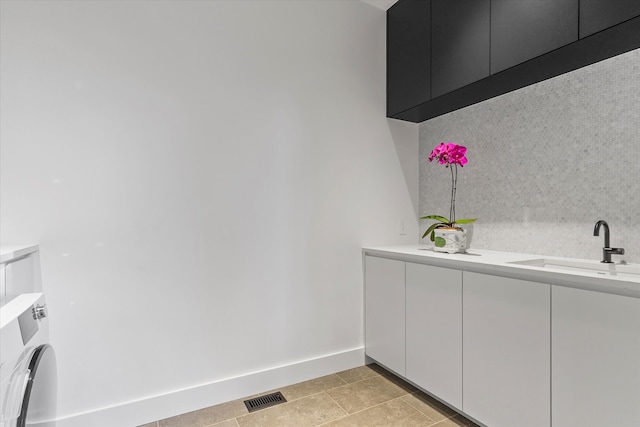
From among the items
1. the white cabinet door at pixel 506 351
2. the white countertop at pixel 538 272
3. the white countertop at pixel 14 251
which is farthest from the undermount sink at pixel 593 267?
the white countertop at pixel 14 251

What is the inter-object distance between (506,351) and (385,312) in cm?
80

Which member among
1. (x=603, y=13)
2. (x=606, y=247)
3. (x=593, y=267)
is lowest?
(x=593, y=267)

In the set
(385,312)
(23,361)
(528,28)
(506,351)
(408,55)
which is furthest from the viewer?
(408,55)

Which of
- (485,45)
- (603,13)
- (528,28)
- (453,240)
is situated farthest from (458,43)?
(453,240)

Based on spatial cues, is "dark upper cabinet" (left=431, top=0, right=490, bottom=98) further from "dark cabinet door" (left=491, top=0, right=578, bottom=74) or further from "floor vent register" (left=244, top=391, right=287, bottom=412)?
"floor vent register" (left=244, top=391, right=287, bottom=412)

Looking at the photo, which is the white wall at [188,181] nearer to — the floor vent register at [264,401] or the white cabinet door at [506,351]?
the floor vent register at [264,401]

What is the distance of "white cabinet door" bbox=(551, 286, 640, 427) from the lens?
1069 millimetres

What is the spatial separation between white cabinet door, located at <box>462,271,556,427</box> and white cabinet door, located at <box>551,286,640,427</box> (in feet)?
0.15

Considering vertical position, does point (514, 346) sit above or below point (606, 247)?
below

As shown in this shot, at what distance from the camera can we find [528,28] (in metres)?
1.54

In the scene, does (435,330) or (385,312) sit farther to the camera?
(385,312)

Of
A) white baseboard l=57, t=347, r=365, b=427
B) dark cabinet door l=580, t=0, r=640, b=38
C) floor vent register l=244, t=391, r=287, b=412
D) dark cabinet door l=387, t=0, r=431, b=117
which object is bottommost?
floor vent register l=244, t=391, r=287, b=412

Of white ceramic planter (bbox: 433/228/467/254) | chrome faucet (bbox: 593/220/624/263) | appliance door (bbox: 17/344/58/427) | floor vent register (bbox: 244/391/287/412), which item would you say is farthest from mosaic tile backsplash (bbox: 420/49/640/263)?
appliance door (bbox: 17/344/58/427)

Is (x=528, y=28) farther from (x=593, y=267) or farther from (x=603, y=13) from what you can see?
(x=593, y=267)
